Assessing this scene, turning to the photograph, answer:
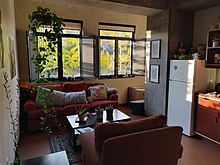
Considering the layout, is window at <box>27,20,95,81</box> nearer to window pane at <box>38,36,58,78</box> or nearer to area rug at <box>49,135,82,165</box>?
window pane at <box>38,36,58,78</box>

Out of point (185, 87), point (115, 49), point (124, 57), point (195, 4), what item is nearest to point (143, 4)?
point (195, 4)

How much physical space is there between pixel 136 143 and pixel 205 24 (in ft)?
10.7

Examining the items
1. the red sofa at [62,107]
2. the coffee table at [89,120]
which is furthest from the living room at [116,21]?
the coffee table at [89,120]

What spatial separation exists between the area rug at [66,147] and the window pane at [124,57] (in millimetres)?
3023

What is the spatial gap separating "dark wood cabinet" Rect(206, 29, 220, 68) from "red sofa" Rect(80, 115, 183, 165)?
6.69ft

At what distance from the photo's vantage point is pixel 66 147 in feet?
9.96

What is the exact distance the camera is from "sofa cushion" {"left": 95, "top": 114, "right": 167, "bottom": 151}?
174 cm

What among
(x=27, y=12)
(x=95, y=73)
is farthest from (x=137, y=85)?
(x=27, y=12)

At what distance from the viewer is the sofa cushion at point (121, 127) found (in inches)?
68.3

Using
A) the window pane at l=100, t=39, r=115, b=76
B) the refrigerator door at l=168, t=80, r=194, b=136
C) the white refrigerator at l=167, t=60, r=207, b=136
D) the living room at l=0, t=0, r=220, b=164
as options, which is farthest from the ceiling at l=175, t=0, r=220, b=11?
the window pane at l=100, t=39, r=115, b=76

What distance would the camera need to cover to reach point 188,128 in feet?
11.3

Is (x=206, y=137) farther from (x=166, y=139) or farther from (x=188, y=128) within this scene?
(x=166, y=139)

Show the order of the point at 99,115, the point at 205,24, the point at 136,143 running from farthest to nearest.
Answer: the point at 205,24 < the point at 99,115 < the point at 136,143

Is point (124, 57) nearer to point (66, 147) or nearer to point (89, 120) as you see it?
point (89, 120)
